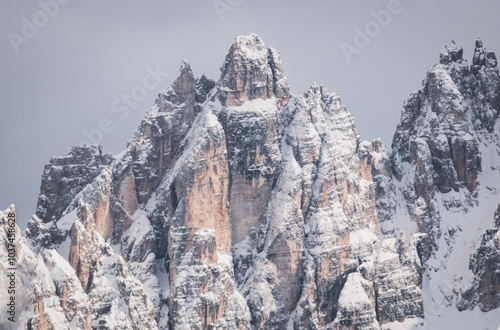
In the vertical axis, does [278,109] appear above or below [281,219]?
above

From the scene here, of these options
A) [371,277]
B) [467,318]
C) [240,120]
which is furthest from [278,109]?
[467,318]

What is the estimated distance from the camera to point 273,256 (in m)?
185

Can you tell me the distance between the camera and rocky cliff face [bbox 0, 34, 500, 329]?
6924 inches

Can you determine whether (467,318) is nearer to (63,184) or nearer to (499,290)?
(499,290)

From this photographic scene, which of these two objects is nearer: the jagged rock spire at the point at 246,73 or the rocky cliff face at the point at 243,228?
the rocky cliff face at the point at 243,228

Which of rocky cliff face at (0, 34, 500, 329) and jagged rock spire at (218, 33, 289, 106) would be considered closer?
rocky cliff face at (0, 34, 500, 329)

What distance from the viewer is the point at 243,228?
187500mm

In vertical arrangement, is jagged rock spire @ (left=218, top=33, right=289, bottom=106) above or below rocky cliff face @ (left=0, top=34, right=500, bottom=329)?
above

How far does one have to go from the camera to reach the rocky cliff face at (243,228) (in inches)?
6924

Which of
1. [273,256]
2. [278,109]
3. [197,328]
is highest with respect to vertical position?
[278,109]

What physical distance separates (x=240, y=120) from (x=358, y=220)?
29410 millimetres

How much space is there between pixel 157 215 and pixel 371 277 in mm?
40253

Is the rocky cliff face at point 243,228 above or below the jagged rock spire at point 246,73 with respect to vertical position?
below

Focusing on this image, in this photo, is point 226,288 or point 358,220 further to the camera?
point 358,220
